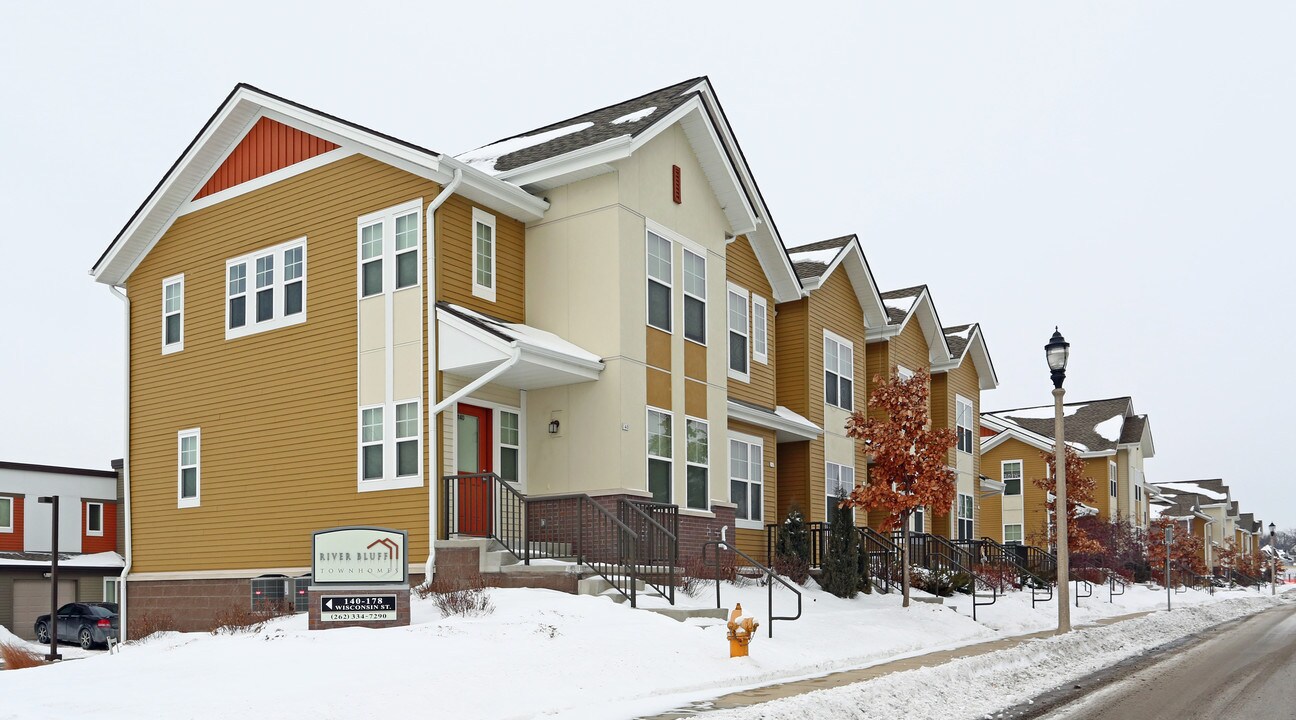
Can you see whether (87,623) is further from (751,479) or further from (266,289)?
(751,479)

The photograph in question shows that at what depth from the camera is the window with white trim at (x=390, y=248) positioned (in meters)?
20.1

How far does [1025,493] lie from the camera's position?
5881cm

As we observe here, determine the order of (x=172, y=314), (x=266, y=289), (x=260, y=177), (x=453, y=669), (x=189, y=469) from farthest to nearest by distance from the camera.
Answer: (x=172, y=314)
(x=189, y=469)
(x=260, y=177)
(x=266, y=289)
(x=453, y=669)

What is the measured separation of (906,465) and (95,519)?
3835 centimetres

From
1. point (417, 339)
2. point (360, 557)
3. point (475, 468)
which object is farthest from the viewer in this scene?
point (475, 468)

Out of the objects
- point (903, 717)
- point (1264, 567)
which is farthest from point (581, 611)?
point (1264, 567)

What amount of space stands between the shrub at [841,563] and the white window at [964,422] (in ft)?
61.9

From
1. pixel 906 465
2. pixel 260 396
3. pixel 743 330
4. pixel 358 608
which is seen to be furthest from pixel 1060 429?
pixel 260 396

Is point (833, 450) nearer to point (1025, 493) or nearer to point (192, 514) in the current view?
point (192, 514)

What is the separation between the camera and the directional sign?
48.9ft

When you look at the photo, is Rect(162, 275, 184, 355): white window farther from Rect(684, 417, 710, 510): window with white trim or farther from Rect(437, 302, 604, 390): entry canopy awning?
Rect(684, 417, 710, 510): window with white trim

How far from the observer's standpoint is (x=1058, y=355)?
2059cm

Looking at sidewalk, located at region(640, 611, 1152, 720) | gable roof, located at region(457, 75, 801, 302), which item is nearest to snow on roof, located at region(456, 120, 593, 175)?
gable roof, located at region(457, 75, 801, 302)

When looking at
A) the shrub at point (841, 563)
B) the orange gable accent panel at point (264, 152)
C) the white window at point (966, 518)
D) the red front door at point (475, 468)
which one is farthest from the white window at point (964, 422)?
the orange gable accent panel at point (264, 152)
